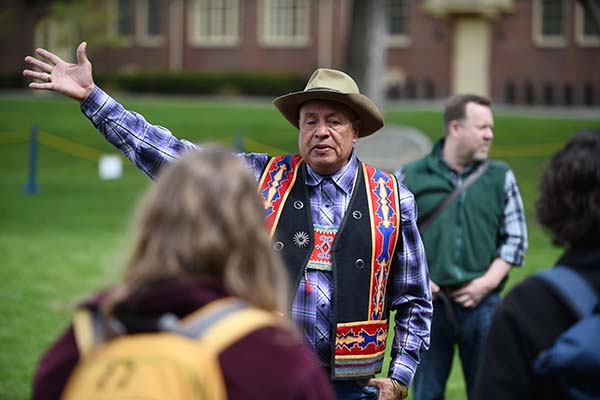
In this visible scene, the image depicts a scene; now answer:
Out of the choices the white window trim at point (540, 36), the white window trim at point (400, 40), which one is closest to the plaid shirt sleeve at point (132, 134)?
the white window trim at point (540, 36)

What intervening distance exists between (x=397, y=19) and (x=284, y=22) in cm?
505

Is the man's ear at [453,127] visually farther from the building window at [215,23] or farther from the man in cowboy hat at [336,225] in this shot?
the building window at [215,23]

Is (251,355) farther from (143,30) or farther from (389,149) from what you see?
(143,30)

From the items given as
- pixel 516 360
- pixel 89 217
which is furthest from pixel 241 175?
pixel 89 217

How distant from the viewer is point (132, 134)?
13.9 ft

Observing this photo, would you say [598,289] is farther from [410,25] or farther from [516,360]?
[410,25]

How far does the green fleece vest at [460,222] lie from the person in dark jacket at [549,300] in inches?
120

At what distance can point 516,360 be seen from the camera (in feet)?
8.90

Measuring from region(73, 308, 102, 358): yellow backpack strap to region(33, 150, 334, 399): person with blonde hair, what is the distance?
0.08ft

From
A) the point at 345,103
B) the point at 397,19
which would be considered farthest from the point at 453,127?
the point at 397,19

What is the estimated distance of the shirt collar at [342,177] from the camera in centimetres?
418

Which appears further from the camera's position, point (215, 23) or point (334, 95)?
point (215, 23)

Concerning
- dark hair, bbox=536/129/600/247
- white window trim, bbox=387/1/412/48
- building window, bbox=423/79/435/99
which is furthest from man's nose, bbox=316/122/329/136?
white window trim, bbox=387/1/412/48

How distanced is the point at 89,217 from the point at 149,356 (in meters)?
15.2
